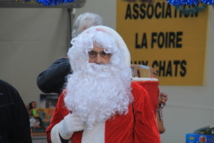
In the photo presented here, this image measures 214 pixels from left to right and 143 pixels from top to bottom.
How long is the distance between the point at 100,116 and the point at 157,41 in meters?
3.05

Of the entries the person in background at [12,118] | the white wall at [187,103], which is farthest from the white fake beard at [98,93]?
the white wall at [187,103]

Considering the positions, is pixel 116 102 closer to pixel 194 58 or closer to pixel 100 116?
pixel 100 116

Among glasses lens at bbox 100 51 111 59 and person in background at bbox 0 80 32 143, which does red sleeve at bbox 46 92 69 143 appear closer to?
person in background at bbox 0 80 32 143

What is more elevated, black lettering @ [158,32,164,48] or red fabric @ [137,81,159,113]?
black lettering @ [158,32,164,48]

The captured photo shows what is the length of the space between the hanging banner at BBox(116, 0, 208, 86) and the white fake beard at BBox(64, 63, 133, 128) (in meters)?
2.72

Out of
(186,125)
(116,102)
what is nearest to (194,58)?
(186,125)

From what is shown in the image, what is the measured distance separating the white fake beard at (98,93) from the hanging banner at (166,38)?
2.72m

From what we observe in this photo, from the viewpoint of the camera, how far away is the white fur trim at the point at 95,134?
302 cm

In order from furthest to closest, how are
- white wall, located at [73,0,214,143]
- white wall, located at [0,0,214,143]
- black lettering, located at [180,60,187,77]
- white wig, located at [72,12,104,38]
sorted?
white wall, located at [0,0,214,143], black lettering, located at [180,60,187,77], white wall, located at [73,0,214,143], white wig, located at [72,12,104,38]

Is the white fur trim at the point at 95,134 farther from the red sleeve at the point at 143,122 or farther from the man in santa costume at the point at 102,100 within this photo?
the red sleeve at the point at 143,122

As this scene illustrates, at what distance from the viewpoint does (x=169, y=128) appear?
19.5 feet

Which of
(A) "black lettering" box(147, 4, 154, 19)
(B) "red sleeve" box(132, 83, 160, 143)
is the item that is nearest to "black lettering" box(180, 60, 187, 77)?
(A) "black lettering" box(147, 4, 154, 19)

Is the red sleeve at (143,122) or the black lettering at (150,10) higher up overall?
the black lettering at (150,10)

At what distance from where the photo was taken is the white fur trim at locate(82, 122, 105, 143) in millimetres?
3023
